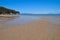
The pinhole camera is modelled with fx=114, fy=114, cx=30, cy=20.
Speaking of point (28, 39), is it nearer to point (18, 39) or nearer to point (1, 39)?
point (18, 39)

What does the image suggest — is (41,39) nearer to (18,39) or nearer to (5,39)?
(18,39)

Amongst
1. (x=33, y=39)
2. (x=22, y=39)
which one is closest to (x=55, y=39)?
(x=33, y=39)

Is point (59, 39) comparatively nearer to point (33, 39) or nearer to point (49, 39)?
point (49, 39)

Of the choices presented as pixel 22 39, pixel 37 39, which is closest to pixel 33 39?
pixel 37 39

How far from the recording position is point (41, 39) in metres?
6.75

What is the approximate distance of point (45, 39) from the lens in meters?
6.70

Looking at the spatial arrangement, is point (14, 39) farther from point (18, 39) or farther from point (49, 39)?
point (49, 39)

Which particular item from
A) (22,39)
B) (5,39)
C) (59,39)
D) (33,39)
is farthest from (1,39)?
(59,39)

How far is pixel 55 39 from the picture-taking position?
6.77 m

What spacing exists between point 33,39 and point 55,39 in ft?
4.28

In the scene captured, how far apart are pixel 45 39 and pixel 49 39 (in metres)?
0.24

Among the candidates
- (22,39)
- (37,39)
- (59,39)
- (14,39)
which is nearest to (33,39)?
(37,39)

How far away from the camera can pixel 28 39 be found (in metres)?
6.70

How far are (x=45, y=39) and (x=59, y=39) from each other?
2.80 feet
